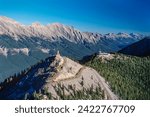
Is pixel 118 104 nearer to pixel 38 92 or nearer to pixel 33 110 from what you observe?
pixel 33 110

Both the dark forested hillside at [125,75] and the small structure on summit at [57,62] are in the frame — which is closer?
the small structure on summit at [57,62]

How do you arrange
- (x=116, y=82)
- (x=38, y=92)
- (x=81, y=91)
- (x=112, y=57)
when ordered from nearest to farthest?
(x=38, y=92), (x=81, y=91), (x=116, y=82), (x=112, y=57)

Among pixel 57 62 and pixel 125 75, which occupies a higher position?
pixel 57 62

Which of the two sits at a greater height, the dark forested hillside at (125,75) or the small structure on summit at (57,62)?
the small structure on summit at (57,62)

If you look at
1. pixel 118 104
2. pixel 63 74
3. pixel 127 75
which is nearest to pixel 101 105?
pixel 118 104

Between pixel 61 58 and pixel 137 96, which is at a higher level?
pixel 61 58

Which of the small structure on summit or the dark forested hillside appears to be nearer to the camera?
the small structure on summit

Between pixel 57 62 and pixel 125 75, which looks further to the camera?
pixel 125 75

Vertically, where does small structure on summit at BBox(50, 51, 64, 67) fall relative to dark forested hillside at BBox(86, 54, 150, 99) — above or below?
above
